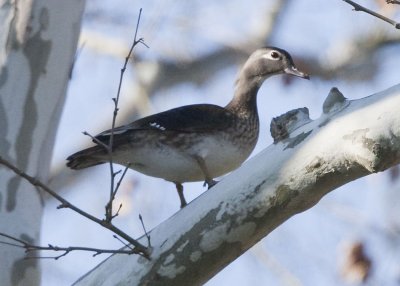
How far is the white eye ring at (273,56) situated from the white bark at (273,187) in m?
1.86

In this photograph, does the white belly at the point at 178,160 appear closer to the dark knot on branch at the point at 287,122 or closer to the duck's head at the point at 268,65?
the duck's head at the point at 268,65

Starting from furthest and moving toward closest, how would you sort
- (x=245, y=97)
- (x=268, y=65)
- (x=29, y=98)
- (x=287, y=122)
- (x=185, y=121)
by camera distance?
(x=268, y=65) → (x=245, y=97) → (x=185, y=121) → (x=29, y=98) → (x=287, y=122)

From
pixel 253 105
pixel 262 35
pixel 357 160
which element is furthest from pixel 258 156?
pixel 262 35

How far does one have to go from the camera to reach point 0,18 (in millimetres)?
3625

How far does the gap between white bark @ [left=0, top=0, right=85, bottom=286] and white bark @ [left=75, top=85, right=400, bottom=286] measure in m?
0.67

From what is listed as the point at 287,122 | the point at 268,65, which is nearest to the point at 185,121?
the point at 268,65

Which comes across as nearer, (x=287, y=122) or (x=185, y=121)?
(x=287, y=122)

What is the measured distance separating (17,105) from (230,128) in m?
0.93

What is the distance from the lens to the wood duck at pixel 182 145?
3.78m

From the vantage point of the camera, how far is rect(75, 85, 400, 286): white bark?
95.7 inches

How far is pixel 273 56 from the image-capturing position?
4.56 meters

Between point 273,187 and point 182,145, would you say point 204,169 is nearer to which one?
point 182,145

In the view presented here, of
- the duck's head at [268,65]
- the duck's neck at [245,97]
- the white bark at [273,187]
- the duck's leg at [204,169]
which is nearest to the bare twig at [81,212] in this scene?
the white bark at [273,187]

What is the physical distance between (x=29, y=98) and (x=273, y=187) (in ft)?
4.03
